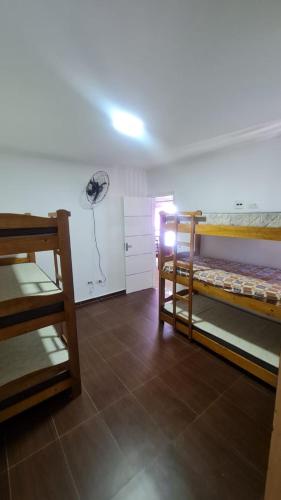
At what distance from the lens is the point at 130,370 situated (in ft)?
7.26

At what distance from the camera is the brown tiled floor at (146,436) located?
1272mm

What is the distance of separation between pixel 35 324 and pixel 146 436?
1.21 metres

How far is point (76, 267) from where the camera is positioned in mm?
3771

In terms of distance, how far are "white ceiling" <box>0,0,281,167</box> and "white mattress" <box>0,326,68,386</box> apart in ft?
7.22

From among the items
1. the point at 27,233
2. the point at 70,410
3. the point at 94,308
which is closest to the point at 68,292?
the point at 27,233

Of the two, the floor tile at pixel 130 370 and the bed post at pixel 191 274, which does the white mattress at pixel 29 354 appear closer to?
the floor tile at pixel 130 370

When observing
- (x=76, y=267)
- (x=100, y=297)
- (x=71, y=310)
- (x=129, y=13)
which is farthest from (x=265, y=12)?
(x=100, y=297)

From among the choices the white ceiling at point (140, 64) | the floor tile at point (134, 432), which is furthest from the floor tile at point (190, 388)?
the white ceiling at point (140, 64)

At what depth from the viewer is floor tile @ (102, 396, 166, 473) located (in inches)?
56.4

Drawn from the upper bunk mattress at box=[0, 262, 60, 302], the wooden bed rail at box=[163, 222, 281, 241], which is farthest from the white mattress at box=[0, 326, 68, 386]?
the wooden bed rail at box=[163, 222, 281, 241]

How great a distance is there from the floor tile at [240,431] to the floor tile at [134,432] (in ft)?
1.47

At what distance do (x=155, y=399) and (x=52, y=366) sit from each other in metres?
0.97

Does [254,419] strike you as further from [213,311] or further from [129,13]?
[129,13]

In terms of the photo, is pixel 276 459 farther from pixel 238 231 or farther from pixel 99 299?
pixel 99 299
